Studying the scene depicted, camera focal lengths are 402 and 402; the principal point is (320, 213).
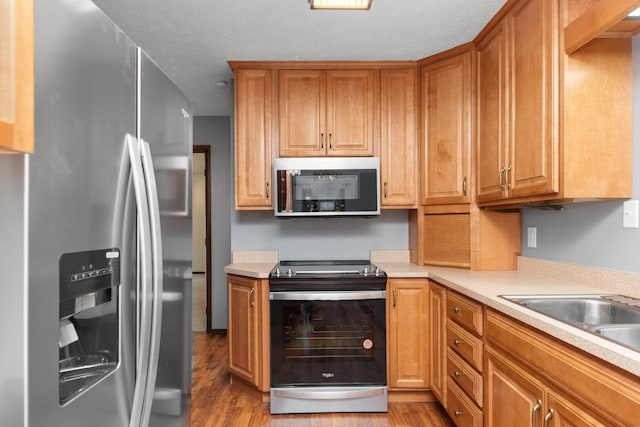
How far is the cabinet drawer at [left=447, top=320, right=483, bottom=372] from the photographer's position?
192cm

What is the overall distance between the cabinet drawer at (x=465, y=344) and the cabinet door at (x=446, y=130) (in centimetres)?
89

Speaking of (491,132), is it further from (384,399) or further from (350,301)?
(384,399)

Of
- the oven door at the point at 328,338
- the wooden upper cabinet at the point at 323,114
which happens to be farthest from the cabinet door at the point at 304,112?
the oven door at the point at 328,338

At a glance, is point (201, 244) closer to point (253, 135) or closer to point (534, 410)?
point (253, 135)

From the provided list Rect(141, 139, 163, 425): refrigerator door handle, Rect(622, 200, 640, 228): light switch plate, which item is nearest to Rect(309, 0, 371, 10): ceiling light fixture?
Rect(141, 139, 163, 425): refrigerator door handle

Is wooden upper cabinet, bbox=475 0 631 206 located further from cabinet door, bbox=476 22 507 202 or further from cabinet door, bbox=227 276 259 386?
cabinet door, bbox=227 276 259 386

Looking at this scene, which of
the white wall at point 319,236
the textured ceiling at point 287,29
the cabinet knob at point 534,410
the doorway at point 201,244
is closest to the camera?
the cabinet knob at point 534,410

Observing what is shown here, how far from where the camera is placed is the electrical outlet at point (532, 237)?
96.8 inches

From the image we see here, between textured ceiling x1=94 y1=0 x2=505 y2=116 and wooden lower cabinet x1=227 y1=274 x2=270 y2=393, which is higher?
textured ceiling x1=94 y1=0 x2=505 y2=116

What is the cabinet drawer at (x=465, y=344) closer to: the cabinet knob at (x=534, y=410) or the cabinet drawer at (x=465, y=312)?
the cabinet drawer at (x=465, y=312)

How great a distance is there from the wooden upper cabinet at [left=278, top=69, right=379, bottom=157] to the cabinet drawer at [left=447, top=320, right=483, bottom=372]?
136 centimetres

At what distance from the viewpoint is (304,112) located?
2969 mm

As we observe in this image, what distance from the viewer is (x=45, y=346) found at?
72 centimetres

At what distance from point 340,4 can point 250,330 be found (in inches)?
79.1
